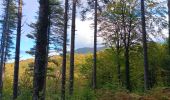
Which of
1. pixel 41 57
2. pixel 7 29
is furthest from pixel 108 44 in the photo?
pixel 41 57

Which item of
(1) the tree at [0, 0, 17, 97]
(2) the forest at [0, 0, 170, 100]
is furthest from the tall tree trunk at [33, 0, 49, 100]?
(1) the tree at [0, 0, 17, 97]

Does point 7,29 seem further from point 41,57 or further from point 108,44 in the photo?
point 41,57

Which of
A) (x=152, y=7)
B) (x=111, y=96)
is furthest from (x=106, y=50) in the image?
(x=111, y=96)

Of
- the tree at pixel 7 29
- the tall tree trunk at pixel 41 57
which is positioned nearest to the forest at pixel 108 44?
the tree at pixel 7 29

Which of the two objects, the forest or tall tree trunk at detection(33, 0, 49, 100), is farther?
the forest

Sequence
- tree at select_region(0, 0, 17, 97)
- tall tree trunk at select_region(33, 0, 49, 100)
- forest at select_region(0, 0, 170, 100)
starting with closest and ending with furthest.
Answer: tall tree trunk at select_region(33, 0, 49, 100) → forest at select_region(0, 0, 170, 100) → tree at select_region(0, 0, 17, 97)

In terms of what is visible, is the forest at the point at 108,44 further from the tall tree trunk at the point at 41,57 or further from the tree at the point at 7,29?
the tall tree trunk at the point at 41,57

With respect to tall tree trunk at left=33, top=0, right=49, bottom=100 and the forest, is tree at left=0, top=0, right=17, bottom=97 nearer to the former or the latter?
the forest

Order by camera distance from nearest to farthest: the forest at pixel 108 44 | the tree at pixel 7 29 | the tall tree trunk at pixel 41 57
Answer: the tall tree trunk at pixel 41 57 → the forest at pixel 108 44 → the tree at pixel 7 29

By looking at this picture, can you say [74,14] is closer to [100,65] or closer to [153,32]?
[153,32]

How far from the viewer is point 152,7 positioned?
37.9 metres

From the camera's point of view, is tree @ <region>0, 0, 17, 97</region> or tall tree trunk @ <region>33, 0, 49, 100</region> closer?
tall tree trunk @ <region>33, 0, 49, 100</region>

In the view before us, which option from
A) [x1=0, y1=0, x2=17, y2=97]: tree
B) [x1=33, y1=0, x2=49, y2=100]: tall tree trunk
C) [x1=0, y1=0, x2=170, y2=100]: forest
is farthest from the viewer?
[x1=0, y1=0, x2=17, y2=97]: tree

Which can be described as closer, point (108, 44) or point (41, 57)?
point (41, 57)
